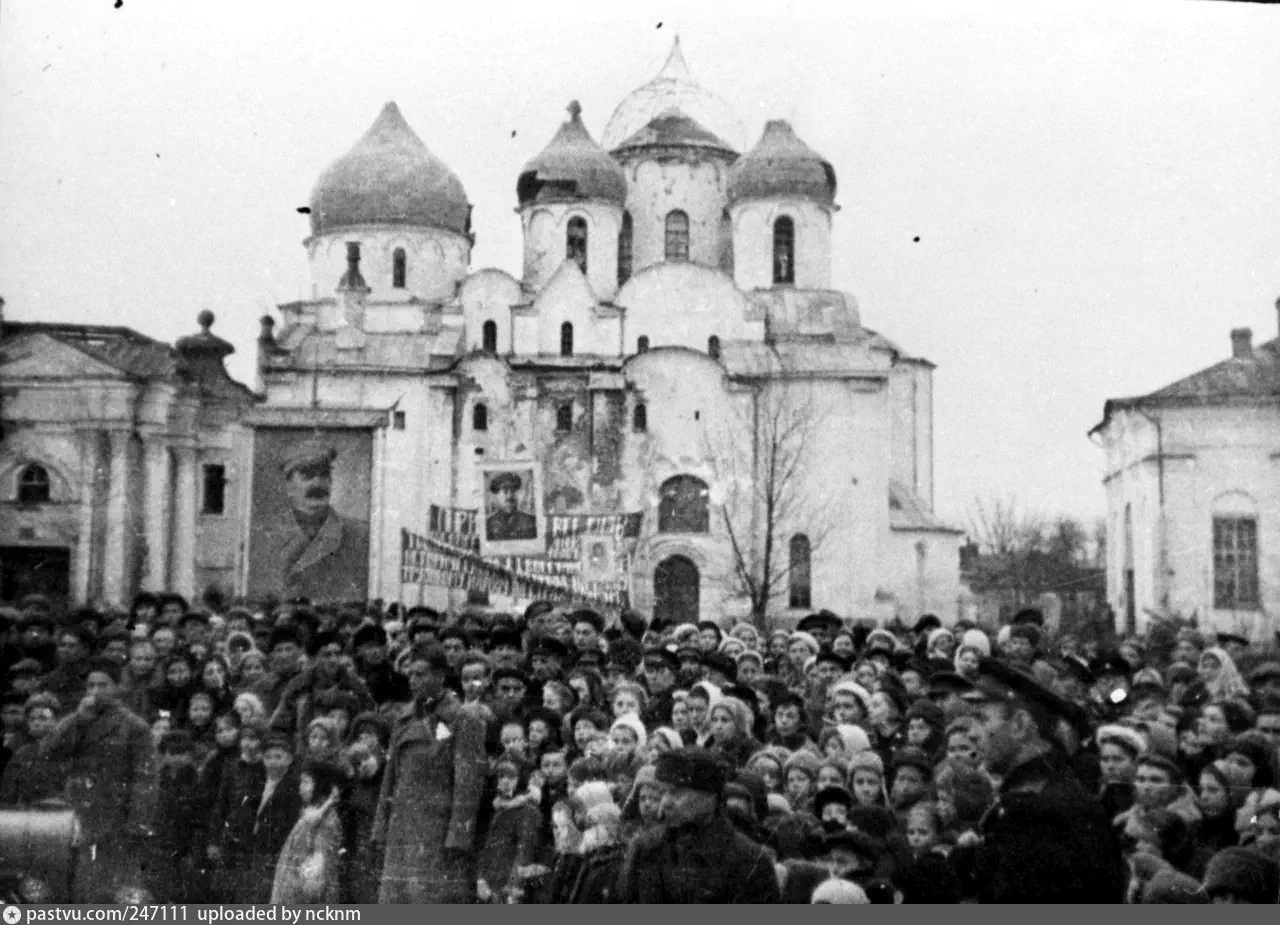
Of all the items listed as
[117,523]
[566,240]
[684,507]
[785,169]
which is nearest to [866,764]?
[684,507]

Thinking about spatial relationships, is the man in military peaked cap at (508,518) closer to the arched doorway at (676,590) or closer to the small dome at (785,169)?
the arched doorway at (676,590)

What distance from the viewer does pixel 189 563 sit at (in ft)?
38.5

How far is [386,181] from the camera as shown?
13.5 m

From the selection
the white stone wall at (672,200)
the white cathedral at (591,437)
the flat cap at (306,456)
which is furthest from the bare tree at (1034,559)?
the white stone wall at (672,200)

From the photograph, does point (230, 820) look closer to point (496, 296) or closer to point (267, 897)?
point (267, 897)

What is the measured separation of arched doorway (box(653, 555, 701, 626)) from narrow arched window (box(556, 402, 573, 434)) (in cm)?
182

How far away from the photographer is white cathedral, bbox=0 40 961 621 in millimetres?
11828

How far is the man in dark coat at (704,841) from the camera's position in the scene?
600 cm

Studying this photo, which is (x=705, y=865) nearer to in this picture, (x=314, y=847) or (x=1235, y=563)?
(x=314, y=847)

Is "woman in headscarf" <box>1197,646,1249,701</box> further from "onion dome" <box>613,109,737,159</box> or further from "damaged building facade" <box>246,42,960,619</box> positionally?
"onion dome" <box>613,109,737,159</box>

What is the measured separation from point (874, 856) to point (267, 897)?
9.27 ft

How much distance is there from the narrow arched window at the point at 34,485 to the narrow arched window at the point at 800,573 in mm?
5402

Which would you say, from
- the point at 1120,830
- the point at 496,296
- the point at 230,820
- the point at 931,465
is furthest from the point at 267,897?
the point at 496,296

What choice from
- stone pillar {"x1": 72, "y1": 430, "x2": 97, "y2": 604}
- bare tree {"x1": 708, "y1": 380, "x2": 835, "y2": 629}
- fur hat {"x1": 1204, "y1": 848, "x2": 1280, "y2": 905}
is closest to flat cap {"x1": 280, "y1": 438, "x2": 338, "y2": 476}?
stone pillar {"x1": 72, "y1": 430, "x2": 97, "y2": 604}
